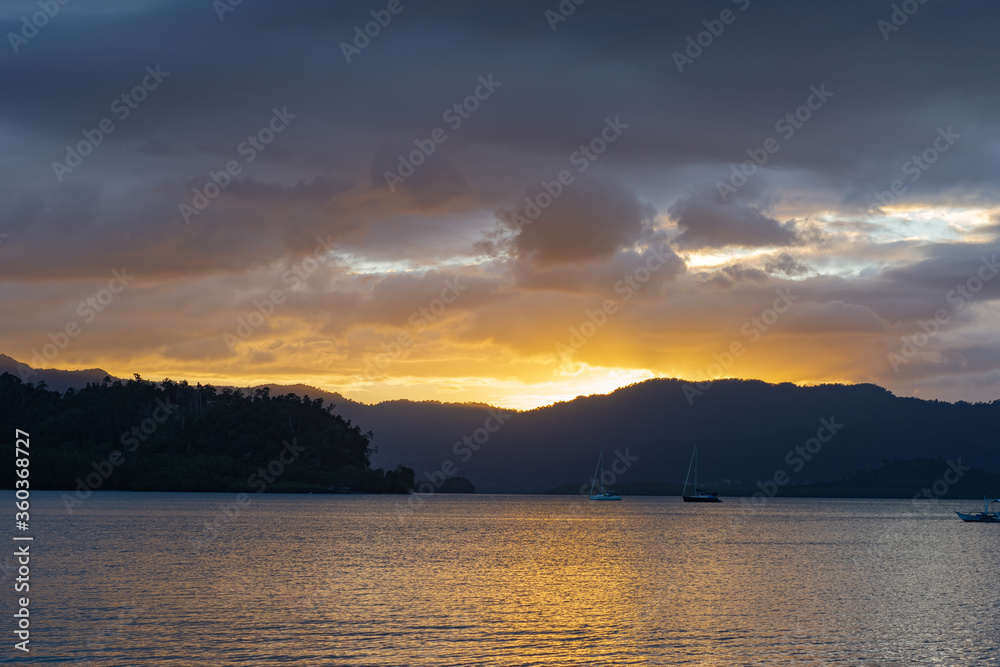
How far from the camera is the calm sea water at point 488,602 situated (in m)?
44.1

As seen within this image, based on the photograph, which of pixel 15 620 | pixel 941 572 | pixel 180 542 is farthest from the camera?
pixel 180 542

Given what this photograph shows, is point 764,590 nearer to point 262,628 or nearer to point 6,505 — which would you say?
point 262,628

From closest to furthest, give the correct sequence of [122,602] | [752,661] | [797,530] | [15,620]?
[752,661]
[15,620]
[122,602]
[797,530]

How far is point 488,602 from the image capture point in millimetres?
60469

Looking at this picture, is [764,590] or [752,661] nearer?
[752,661]

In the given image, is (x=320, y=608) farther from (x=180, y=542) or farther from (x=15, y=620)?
(x=180, y=542)

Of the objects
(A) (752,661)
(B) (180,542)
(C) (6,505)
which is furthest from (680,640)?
(C) (6,505)

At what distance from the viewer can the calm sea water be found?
44.1 metres

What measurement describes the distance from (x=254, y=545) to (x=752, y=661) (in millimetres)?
72240

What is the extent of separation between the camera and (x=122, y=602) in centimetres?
5562

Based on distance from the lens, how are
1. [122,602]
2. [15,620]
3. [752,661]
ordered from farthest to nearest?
[122,602]
[15,620]
[752,661]

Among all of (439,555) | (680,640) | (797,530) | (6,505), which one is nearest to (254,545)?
(439,555)

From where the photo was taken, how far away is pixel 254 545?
103625mm

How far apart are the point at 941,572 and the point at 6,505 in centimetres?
15402
